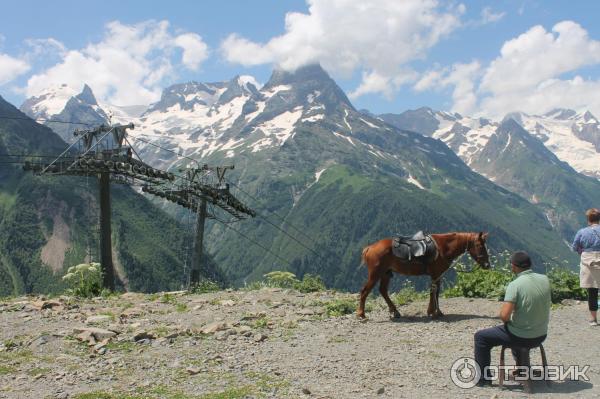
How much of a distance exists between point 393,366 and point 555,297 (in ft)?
33.9

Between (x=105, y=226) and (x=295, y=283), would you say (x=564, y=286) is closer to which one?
(x=295, y=283)

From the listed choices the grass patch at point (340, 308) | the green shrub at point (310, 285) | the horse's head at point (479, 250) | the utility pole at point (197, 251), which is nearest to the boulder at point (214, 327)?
the grass patch at point (340, 308)

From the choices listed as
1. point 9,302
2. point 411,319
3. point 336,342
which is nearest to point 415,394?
point 336,342

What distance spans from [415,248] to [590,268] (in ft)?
15.4

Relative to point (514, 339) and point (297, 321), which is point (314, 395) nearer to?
point (514, 339)

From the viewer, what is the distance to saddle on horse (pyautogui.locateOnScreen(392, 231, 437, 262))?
16.3m

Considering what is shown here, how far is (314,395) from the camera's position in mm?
9938

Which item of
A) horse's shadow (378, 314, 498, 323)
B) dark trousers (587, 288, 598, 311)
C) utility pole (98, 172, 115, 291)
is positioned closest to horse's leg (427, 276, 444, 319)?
horse's shadow (378, 314, 498, 323)

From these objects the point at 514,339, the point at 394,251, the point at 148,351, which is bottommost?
the point at 148,351

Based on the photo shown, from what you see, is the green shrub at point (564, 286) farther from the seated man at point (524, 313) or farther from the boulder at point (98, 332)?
the boulder at point (98, 332)

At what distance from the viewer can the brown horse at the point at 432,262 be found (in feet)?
53.4

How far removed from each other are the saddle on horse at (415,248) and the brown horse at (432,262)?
128 millimetres

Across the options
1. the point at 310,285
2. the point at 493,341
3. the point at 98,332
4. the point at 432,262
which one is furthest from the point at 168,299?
the point at 493,341

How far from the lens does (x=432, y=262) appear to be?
16344 millimetres
